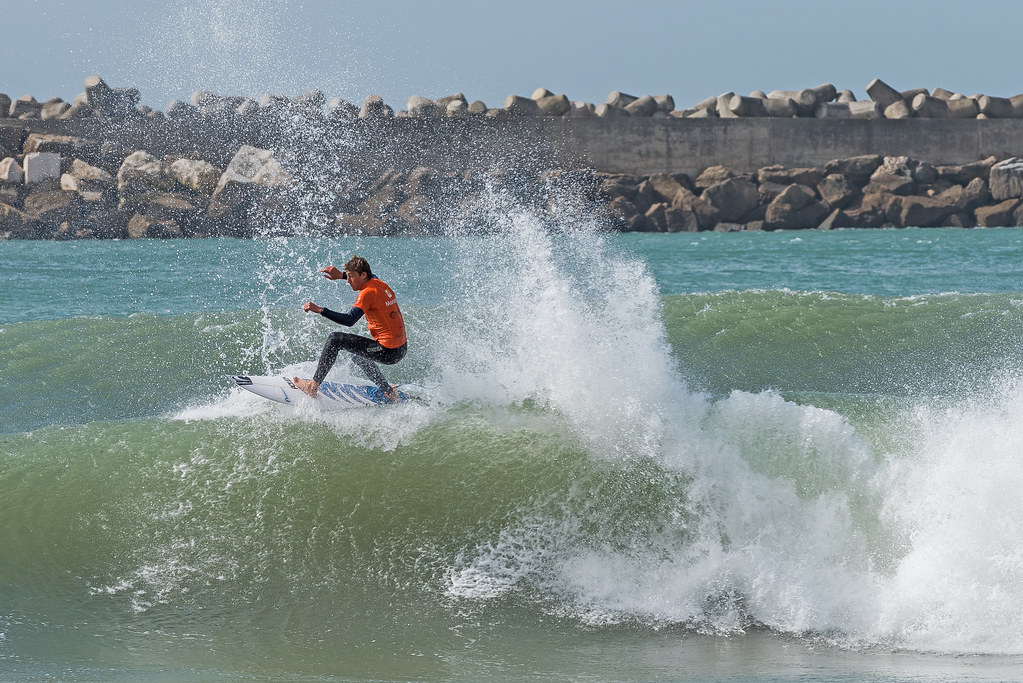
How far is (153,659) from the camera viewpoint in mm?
5293

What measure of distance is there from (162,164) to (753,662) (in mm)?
33781

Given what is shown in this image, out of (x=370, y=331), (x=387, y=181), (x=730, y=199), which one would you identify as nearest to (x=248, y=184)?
(x=387, y=181)

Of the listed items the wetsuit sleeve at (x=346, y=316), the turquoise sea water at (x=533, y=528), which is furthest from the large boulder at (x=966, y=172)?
the wetsuit sleeve at (x=346, y=316)

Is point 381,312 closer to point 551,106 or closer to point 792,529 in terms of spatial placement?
point 792,529

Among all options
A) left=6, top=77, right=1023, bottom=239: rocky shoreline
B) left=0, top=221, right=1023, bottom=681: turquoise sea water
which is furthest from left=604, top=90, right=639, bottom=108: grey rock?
left=0, top=221, right=1023, bottom=681: turquoise sea water

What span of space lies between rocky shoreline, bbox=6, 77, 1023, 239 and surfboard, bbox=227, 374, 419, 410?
87.5 feet

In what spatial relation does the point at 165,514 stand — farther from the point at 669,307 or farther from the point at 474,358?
the point at 669,307

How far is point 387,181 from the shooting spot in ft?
117

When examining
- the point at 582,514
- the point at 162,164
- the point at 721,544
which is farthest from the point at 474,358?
the point at 162,164

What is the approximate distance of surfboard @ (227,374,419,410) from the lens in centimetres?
763

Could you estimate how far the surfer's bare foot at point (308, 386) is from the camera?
297 inches

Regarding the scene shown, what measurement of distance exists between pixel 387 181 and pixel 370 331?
1148 inches

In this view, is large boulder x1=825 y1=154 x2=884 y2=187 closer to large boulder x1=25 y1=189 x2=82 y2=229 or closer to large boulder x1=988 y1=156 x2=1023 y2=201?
large boulder x1=988 y1=156 x2=1023 y2=201

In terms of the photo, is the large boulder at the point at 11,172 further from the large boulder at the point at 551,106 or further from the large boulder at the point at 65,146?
the large boulder at the point at 551,106
